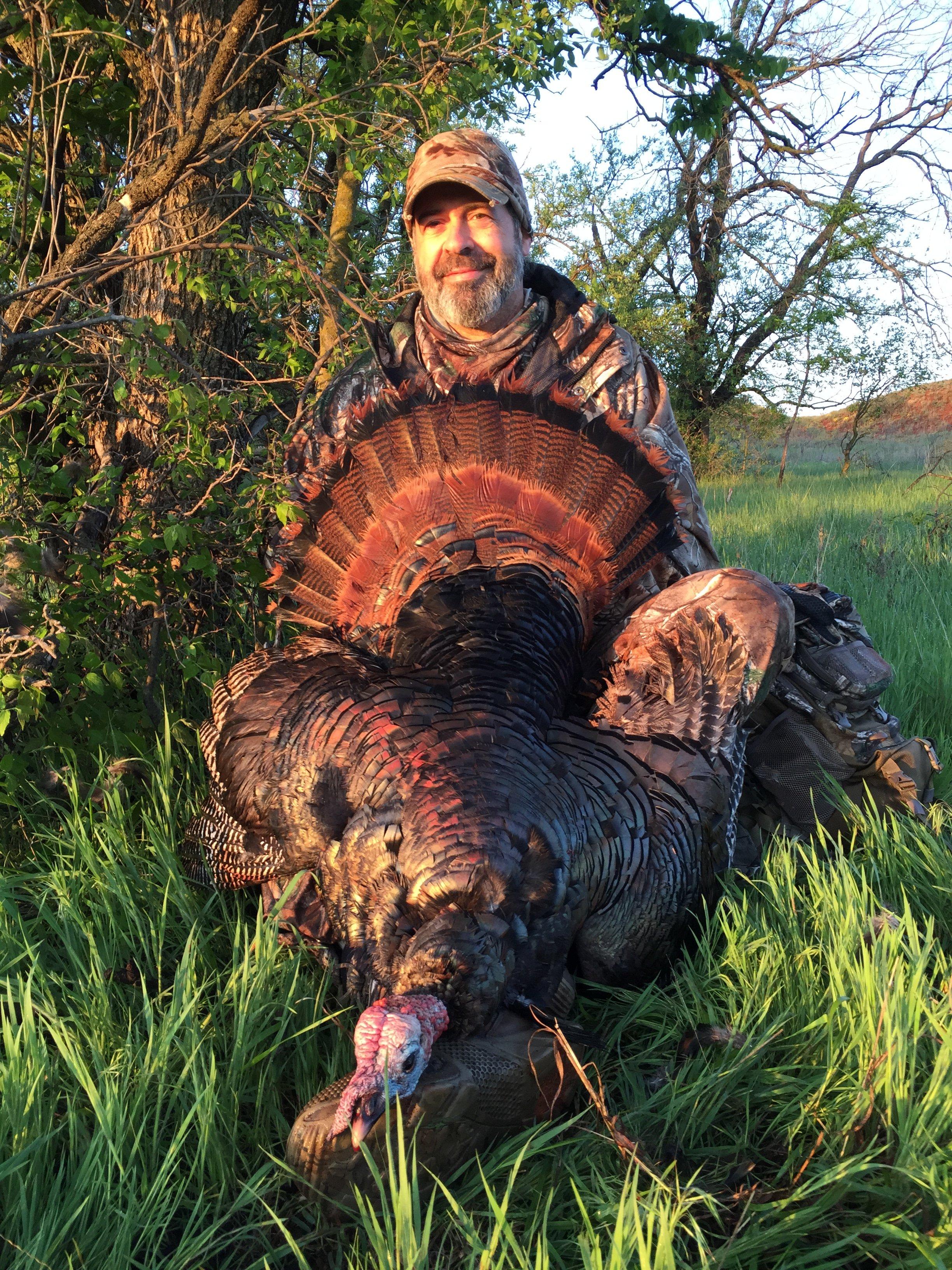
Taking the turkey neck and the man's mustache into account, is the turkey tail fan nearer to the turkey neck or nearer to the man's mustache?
the turkey neck

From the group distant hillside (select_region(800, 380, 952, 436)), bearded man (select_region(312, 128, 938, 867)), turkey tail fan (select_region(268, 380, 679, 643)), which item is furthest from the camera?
distant hillside (select_region(800, 380, 952, 436))

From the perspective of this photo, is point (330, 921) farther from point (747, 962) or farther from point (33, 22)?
point (33, 22)

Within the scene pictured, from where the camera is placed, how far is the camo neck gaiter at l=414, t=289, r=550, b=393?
3611 millimetres

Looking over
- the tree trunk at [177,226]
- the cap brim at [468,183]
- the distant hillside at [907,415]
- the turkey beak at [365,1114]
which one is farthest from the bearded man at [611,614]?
the distant hillside at [907,415]

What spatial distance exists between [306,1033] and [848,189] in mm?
16348

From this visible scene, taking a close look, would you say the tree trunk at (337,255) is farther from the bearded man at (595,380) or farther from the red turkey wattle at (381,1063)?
the red turkey wattle at (381,1063)

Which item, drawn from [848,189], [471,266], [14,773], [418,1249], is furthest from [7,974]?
[848,189]

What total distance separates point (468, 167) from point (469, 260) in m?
0.32

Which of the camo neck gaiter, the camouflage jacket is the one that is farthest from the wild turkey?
the camo neck gaiter

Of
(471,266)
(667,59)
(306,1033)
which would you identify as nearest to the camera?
(306,1033)

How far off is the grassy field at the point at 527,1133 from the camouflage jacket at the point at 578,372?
138 centimetres

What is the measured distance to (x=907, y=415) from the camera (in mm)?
19828

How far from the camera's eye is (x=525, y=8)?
3.32 m

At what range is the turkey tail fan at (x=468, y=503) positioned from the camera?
275 centimetres
